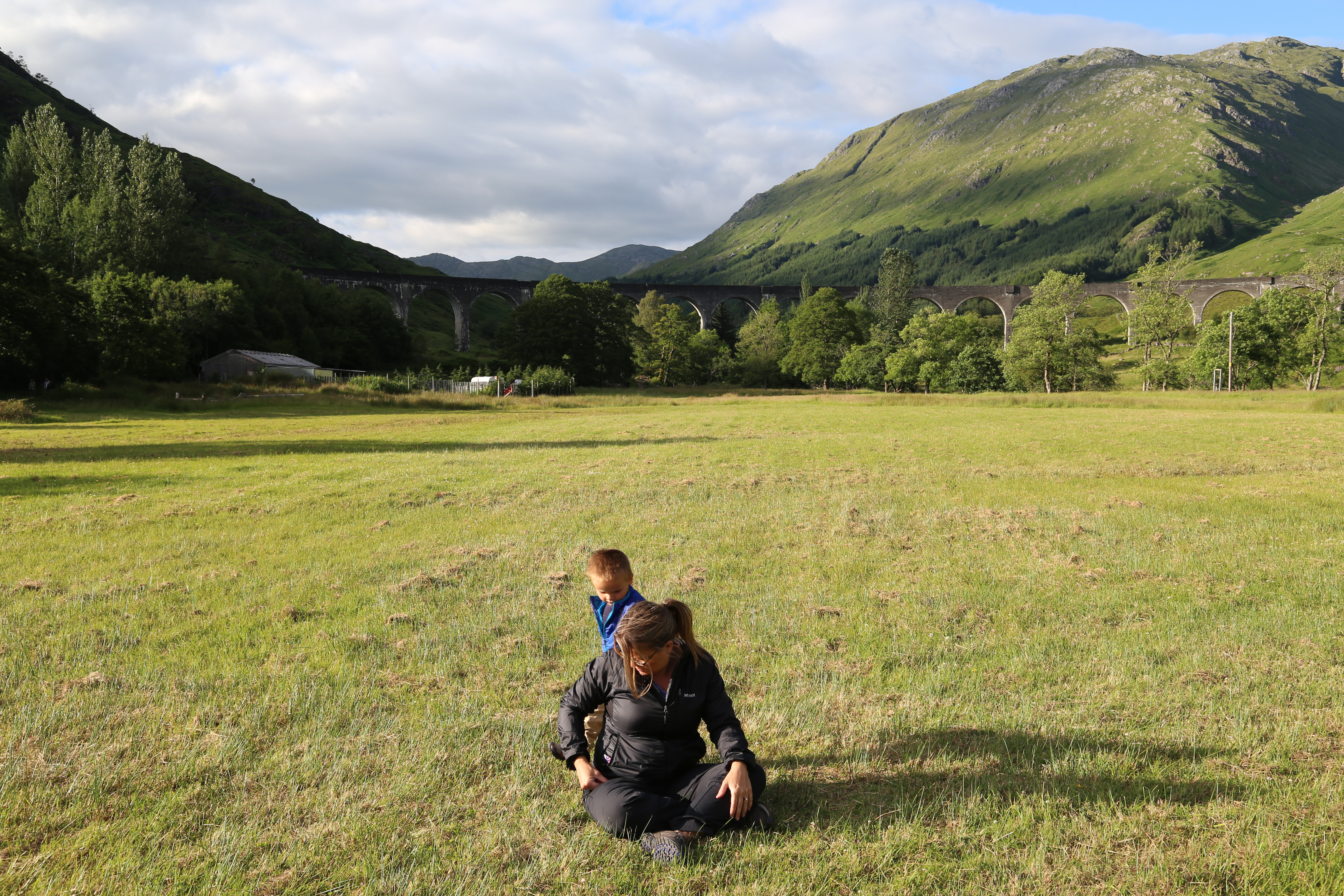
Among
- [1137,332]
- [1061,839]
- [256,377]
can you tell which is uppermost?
[1137,332]

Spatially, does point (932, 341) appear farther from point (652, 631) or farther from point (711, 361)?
point (652, 631)

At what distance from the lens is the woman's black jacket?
507 centimetres

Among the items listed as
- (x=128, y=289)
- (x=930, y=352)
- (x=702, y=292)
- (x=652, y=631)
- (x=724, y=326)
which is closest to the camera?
(x=652, y=631)

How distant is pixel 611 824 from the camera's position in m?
4.86

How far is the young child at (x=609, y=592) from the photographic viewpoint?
5.57 m

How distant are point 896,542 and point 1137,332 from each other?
9333 cm

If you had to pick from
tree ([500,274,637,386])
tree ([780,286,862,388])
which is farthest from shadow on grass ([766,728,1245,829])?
tree ([780,286,862,388])

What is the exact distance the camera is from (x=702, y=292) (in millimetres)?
161875

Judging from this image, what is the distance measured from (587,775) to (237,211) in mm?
209895

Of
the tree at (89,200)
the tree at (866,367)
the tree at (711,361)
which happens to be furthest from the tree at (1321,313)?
the tree at (89,200)

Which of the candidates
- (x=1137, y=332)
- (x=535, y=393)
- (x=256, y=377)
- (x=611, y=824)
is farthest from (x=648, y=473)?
(x=1137, y=332)

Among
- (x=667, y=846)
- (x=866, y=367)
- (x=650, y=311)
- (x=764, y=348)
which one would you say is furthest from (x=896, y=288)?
(x=667, y=846)

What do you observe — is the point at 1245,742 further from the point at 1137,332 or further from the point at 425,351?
the point at 425,351

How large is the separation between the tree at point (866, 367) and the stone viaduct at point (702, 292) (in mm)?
45733
